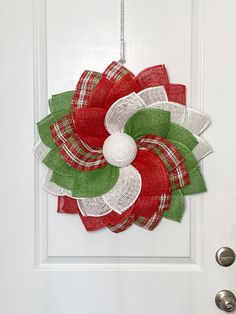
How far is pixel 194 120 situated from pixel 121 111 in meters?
0.16

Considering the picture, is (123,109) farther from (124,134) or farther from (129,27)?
(129,27)

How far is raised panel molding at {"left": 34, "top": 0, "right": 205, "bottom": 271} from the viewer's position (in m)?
0.75

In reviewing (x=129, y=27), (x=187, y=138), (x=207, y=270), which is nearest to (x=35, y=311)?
(x=207, y=270)

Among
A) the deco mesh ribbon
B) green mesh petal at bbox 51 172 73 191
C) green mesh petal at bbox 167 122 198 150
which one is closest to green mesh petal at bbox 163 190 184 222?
the deco mesh ribbon

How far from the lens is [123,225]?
738 millimetres

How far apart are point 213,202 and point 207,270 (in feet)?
0.51

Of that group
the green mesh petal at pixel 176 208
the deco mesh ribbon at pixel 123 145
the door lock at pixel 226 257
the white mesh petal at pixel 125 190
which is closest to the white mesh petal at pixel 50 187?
the deco mesh ribbon at pixel 123 145

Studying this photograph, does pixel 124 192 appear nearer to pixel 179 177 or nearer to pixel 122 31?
pixel 179 177

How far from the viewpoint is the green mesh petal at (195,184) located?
2.41 feet

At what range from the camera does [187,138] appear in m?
0.71

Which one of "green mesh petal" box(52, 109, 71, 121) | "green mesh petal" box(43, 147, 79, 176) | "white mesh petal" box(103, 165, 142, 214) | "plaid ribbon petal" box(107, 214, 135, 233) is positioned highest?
"green mesh petal" box(52, 109, 71, 121)

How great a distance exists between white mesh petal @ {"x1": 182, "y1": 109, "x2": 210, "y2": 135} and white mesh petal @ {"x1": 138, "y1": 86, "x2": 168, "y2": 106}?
6cm

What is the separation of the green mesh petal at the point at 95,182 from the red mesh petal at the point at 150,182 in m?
0.05

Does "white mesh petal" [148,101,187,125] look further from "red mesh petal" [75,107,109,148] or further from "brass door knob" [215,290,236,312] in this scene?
"brass door knob" [215,290,236,312]
